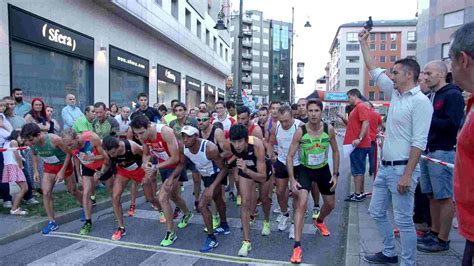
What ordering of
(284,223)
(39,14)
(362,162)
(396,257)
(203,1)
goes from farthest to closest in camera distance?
(203,1), (39,14), (362,162), (284,223), (396,257)

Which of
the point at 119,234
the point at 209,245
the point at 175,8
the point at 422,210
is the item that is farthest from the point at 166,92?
the point at 422,210

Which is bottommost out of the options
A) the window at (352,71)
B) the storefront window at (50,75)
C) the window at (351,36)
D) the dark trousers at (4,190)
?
the dark trousers at (4,190)

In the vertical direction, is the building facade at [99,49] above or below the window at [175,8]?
below

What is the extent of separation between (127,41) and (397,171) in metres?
14.6

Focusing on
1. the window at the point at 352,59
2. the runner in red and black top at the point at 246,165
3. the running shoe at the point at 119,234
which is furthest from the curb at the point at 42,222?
the window at the point at 352,59

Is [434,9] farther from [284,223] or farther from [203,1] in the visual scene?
[284,223]

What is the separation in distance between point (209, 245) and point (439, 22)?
3962 cm

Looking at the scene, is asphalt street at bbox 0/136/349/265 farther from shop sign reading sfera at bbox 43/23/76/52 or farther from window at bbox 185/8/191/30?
window at bbox 185/8/191/30

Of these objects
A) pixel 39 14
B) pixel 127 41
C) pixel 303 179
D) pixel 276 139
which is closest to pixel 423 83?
pixel 303 179

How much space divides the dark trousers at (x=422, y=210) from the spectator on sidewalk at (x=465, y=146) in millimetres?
3387

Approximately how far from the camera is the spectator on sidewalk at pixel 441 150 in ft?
13.4

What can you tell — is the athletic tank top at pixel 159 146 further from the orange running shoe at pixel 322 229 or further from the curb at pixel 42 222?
the orange running shoe at pixel 322 229

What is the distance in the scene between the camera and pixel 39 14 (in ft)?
33.2

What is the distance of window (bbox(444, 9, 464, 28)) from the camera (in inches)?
1362
